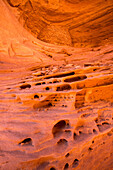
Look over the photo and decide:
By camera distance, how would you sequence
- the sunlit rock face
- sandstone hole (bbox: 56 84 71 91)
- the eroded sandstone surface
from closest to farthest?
the eroded sandstone surface
sandstone hole (bbox: 56 84 71 91)
the sunlit rock face

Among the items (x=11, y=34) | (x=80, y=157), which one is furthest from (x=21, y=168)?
(x=11, y=34)

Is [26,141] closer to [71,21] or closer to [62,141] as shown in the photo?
[62,141]

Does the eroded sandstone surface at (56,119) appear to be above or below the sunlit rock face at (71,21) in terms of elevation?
below

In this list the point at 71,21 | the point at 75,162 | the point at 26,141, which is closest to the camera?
the point at 26,141

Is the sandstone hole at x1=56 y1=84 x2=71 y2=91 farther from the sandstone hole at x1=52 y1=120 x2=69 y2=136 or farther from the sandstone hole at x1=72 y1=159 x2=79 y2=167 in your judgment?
the sandstone hole at x1=72 y1=159 x2=79 y2=167

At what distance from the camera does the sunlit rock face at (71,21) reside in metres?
3.42

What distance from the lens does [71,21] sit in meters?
3.82

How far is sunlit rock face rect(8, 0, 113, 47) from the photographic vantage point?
342 centimetres

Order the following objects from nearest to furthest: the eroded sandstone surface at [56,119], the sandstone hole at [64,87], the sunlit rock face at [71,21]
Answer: the eroded sandstone surface at [56,119]
the sandstone hole at [64,87]
the sunlit rock face at [71,21]

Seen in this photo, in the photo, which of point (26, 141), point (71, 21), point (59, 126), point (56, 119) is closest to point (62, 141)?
point (59, 126)

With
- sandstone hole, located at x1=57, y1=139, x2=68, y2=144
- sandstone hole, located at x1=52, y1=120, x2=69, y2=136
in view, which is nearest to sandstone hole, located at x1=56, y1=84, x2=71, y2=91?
sandstone hole, located at x1=52, y1=120, x2=69, y2=136

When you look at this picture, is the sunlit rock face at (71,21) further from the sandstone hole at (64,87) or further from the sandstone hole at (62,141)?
the sandstone hole at (62,141)

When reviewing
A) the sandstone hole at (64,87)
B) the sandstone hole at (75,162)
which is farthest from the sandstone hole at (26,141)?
the sandstone hole at (64,87)

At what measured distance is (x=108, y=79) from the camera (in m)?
1.56
